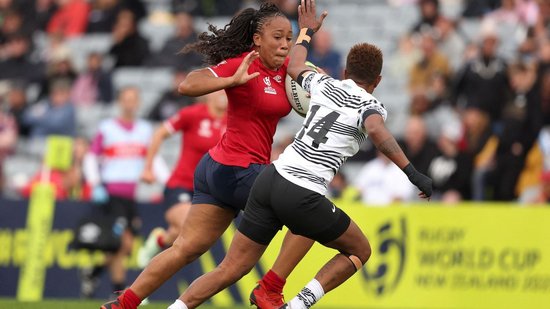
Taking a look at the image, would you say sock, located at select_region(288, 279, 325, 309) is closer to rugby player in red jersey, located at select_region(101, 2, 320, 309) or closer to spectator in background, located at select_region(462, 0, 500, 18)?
rugby player in red jersey, located at select_region(101, 2, 320, 309)

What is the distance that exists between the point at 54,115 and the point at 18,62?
3.12 meters

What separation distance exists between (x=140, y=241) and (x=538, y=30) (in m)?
6.21

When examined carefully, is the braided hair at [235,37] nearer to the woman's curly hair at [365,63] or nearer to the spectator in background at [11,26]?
the woman's curly hair at [365,63]

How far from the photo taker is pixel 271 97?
9211 mm

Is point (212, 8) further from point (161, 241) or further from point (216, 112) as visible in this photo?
point (161, 241)

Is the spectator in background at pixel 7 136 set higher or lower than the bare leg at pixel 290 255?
lower

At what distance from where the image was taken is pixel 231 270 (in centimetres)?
893

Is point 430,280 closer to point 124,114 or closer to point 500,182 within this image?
point 500,182

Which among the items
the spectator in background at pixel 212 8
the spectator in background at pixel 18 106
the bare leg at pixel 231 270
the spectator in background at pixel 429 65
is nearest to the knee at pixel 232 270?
the bare leg at pixel 231 270

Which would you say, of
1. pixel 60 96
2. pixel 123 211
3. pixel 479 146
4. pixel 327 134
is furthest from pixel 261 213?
pixel 60 96

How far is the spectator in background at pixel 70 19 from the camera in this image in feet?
74.3

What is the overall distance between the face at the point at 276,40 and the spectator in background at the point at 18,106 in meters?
12.2

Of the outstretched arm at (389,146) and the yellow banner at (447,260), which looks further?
the yellow banner at (447,260)

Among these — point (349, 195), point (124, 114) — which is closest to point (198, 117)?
point (124, 114)
